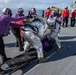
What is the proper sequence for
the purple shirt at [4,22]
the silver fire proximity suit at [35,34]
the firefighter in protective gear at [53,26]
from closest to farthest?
the purple shirt at [4,22] → the silver fire proximity suit at [35,34] → the firefighter in protective gear at [53,26]

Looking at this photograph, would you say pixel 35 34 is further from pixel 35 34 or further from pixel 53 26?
pixel 53 26

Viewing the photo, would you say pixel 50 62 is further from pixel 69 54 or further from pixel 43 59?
pixel 69 54

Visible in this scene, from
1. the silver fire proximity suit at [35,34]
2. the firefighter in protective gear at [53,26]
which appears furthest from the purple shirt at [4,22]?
the firefighter in protective gear at [53,26]

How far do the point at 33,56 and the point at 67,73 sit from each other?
1.92 m

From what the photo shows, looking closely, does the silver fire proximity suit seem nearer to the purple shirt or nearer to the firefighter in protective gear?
the firefighter in protective gear

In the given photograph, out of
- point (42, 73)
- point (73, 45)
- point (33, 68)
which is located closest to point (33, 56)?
point (33, 68)

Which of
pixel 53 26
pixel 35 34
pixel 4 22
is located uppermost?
pixel 4 22

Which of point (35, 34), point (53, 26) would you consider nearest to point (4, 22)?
point (35, 34)

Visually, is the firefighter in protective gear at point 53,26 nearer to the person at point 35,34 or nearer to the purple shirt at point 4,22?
the person at point 35,34

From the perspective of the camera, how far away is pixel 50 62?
8703 millimetres

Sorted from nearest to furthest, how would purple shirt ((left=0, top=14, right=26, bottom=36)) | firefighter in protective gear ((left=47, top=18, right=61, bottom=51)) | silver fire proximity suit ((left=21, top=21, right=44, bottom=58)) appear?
purple shirt ((left=0, top=14, right=26, bottom=36)), silver fire proximity suit ((left=21, top=21, right=44, bottom=58)), firefighter in protective gear ((left=47, top=18, right=61, bottom=51))

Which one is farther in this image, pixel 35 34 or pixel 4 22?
pixel 35 34

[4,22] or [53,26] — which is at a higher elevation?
[4,22]

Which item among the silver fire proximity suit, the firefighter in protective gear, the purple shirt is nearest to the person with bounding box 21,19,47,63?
the silver fire proximity suit
